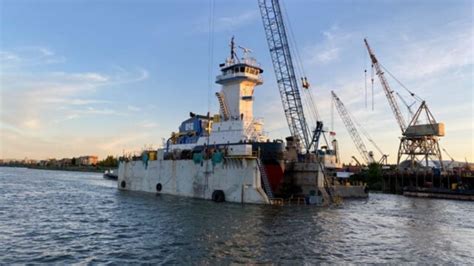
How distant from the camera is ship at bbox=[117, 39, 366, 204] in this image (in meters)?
38.8

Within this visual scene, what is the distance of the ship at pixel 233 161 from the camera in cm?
3875

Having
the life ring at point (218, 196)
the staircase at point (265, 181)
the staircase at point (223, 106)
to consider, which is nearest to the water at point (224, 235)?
the staircase at point (265, 181)

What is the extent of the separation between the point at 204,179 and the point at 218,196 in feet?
11.0

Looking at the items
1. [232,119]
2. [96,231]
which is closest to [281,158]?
[232,119]

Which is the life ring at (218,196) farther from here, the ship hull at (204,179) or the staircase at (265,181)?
the staircase at (265,181)

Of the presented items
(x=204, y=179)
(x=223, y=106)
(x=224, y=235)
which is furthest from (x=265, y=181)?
(x=224, y=235)

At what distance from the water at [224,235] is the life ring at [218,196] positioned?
3.66 m

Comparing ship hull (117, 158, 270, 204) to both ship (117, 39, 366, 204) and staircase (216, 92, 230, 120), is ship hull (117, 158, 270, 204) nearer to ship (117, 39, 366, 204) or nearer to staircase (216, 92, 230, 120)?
ship (117, 39, 366, 204)

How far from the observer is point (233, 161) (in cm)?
3916

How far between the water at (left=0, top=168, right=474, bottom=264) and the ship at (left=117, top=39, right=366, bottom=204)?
13.3 ft

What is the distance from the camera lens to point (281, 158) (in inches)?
1646

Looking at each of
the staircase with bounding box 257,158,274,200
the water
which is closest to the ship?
the staircase with bounding box 257,158,274,200

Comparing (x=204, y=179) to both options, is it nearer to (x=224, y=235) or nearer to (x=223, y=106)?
(x=223, y=106)

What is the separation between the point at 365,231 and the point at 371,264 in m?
9.16
